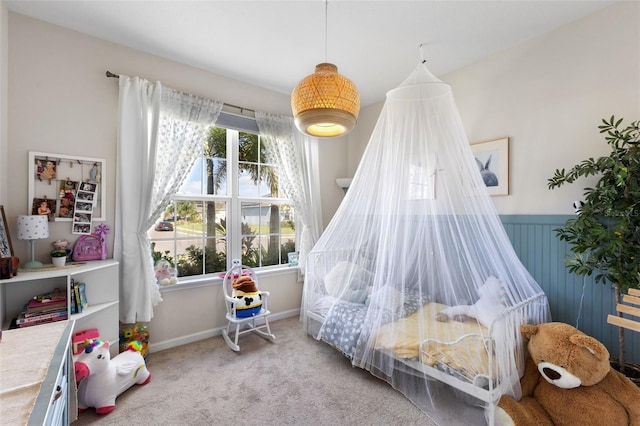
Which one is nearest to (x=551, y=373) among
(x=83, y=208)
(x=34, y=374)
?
(x=34, y=374)

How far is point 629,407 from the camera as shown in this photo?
1501 millimetres

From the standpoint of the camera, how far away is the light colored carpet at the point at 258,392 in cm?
191

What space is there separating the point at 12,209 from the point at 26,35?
1336 millimetres

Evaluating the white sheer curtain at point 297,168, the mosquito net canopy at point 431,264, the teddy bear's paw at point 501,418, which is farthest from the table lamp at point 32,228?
the teddy bear's paw at point 501,418

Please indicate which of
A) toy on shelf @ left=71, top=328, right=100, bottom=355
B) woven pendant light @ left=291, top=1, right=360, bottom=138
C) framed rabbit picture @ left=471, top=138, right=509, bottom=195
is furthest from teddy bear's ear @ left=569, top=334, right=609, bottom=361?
toy on shelf @ left=71, top=328, right=100, bottom=355

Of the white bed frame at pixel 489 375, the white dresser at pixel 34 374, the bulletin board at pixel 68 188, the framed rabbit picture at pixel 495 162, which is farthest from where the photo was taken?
the framed rabbit picture at pixel 495 162

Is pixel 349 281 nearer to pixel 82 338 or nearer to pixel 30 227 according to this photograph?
pixel 82 338

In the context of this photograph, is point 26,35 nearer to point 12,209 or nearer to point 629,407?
point 12,209

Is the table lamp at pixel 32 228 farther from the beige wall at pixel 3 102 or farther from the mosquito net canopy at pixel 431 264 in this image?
the mosquito net canopy at pixel 431 264

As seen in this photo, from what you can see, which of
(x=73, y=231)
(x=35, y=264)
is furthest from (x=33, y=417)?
(x=73, y=231)

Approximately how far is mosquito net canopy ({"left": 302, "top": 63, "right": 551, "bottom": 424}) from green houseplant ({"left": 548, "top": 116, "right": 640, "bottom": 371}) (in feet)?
1.38

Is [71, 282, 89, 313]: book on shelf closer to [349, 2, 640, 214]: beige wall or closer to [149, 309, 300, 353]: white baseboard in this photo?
[149, 309, 300, 353]: white baseboard

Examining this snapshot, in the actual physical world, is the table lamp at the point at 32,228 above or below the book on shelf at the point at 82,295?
above

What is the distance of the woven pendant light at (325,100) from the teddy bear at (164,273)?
2177 mm
